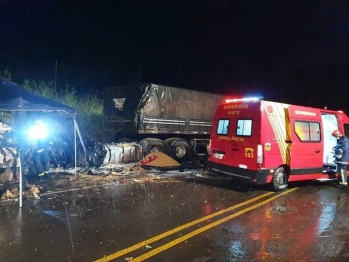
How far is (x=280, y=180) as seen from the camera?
813cm

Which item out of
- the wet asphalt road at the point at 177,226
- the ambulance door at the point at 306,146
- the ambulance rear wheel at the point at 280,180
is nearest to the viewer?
the wet asphalt road at the point at 177,226

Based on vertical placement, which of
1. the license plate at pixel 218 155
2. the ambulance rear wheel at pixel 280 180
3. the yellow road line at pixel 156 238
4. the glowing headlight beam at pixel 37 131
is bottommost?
the yellow road line at pixel 156 238

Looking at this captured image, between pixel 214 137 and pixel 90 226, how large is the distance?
4.52 metres

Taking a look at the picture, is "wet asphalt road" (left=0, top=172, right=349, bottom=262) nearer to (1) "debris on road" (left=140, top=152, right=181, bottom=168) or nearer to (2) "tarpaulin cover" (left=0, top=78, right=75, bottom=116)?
(2) "tarpaulin cover" (left=0, top=78, right=75, bottom=116)

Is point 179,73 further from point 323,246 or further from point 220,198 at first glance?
point 323,246

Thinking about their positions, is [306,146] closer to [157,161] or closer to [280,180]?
[280,180]

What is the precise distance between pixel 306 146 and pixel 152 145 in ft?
19.4

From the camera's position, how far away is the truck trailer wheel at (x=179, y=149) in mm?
13219

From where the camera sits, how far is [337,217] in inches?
Result: 238

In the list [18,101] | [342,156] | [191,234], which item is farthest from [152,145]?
[191,234]

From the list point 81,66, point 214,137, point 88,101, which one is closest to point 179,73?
point 81,66

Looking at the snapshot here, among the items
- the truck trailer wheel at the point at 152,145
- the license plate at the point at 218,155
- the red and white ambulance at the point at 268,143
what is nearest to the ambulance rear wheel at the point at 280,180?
the red and white ambulance at the point at 268,143

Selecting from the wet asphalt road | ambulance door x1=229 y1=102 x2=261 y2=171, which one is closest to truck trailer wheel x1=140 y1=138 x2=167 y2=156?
the wet asphalt road

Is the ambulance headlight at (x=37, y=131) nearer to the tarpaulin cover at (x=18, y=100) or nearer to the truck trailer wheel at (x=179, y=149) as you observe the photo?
the tarpaulin cover at (x=18, y=100)
